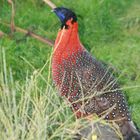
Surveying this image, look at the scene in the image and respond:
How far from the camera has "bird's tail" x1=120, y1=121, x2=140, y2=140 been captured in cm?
525

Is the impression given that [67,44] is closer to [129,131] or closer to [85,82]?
[85,82]

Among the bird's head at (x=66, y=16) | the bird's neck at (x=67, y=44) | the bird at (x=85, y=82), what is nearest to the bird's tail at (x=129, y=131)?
the bird at (x=85, y=82)

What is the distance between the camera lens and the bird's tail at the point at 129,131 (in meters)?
5.25

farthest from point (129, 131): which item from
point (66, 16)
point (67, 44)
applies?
point (66, 16)

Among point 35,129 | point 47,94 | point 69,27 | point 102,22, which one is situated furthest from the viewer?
point 102,22

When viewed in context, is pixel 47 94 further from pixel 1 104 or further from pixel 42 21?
pixel 42 21

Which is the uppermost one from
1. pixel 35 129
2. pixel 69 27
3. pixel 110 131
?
pixel 69 27

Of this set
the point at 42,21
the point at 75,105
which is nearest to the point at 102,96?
the point at 75,105

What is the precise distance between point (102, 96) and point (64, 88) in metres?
0.32

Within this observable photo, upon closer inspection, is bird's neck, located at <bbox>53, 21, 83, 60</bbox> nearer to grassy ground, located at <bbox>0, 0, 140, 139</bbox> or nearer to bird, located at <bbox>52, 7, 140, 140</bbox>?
bird, located at <bbox>52, 7, 140, 140</bbox>

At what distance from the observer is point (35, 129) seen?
443cm

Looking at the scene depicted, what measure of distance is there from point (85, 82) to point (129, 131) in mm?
561

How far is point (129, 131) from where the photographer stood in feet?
17.4

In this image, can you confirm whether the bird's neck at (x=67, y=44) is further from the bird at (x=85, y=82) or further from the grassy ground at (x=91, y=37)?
the grassy ground at (x=91, y=37)
